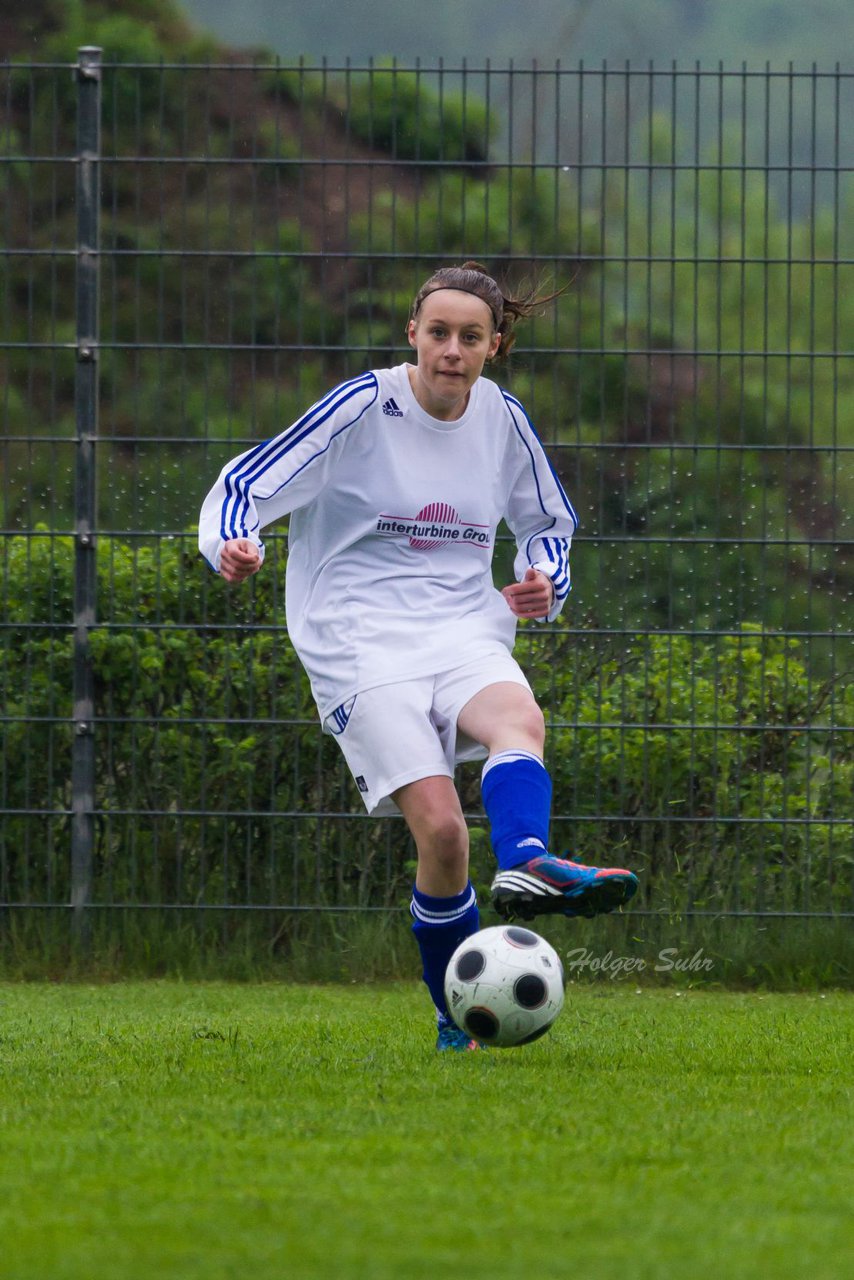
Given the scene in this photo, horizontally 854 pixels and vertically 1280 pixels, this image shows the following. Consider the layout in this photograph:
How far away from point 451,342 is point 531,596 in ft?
2.17

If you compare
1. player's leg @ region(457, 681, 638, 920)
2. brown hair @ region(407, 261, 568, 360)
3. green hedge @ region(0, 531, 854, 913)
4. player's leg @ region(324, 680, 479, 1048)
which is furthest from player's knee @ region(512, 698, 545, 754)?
green hedge @ region(0, 531, 854, 913)

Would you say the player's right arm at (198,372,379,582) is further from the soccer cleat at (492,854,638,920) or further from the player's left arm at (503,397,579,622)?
the soccer cleat at (492,854,638,920)

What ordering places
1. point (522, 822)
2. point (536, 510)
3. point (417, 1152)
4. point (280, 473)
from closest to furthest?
point (417, 1152), point (522, 822), point (280, 473), point (536, 510)

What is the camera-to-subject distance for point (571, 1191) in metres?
2.83

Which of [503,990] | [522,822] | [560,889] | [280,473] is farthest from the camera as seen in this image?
[280,473]

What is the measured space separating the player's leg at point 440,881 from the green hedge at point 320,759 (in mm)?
1891

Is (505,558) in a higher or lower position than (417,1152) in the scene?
higher

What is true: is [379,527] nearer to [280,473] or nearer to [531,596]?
[280,473]

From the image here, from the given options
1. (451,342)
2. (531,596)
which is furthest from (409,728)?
(451,342)

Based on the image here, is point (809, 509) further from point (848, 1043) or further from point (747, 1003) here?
point (848, 1043)

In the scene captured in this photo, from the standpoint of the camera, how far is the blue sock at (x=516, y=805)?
4.03m

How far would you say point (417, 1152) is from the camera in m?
3.12

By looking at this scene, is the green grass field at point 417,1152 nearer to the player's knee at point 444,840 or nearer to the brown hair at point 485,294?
the player's knee at point 444,840

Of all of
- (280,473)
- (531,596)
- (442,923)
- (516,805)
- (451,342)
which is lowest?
(442,923)
